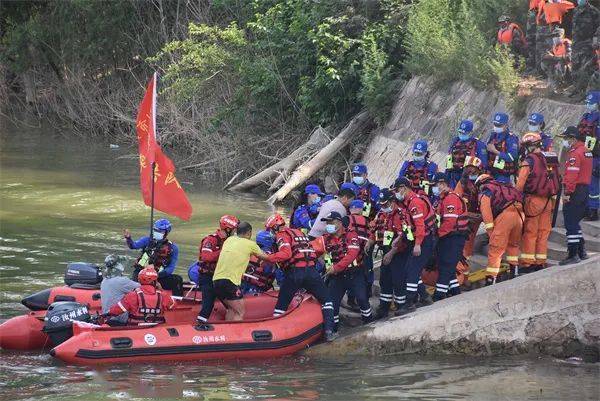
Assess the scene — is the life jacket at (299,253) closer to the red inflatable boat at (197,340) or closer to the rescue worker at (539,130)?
the red inflatable boat at (197,340)

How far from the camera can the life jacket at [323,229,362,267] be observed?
1484cm

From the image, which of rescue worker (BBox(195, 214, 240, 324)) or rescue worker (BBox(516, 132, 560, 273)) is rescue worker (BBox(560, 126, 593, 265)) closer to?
rescue worker (BBox(516, 132, 560, 273))

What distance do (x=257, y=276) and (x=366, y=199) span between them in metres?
1.91

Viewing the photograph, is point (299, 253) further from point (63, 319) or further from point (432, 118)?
point (432, 118)

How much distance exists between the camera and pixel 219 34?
3183 centimetres

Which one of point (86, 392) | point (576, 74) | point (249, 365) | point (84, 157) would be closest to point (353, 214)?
point (249, 365)

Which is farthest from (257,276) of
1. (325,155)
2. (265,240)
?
(325,155)

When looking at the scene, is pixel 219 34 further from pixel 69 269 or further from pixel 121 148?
pixel 69 269

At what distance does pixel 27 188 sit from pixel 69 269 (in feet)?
44.9

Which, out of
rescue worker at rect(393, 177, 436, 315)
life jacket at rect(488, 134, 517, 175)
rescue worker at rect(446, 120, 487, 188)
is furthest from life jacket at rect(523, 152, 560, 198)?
rescue worker at rect(393, 177, 436, 315)

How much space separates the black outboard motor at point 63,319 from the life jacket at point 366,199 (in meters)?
4.15

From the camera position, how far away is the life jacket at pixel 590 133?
1544 centimetres

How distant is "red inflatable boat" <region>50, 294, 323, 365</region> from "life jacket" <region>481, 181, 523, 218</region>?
8.92 ft

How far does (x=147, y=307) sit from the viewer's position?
47.6 ft
